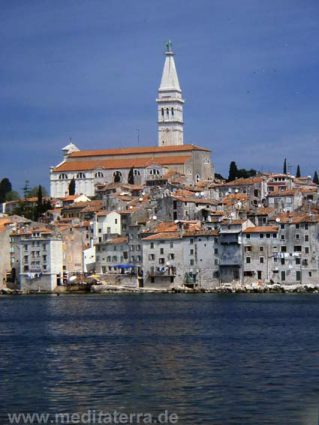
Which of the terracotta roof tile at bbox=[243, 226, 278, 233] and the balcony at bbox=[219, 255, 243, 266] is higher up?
the terracotta roof tile at bbox=[243, 226, 278, 233]

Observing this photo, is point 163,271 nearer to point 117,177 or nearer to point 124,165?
point 117,177

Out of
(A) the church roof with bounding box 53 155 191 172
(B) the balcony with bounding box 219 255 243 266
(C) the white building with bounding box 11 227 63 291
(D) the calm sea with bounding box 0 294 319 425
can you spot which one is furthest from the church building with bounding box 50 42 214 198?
(D) the calm sea with bounding box 0 294 319 425

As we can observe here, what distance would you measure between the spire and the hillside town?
27946 millimetres

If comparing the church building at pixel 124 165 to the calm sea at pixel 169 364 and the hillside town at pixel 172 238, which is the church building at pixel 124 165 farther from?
the calm sea at pixel 169 364

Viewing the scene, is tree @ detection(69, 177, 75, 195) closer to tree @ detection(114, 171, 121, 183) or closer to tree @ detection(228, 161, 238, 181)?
tree @ detection(114, 171, 121, 183)

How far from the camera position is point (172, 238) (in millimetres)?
70875

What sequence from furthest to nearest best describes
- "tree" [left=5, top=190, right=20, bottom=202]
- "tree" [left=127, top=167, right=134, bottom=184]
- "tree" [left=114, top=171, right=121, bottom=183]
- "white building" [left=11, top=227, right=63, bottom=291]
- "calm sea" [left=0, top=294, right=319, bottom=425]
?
"tree" [left=5, top=190, right=20, bottom=202] < "tree" [left=114, top=171, right=121, bottom=183] < "tree" [left=127, top=167, right=134, bottom=184] < "white building" [left=11, top=227, right=63, bottom=291] < "calm sea" [left=0, top=294, right=319, bottom=425]

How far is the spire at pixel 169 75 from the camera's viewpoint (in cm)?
12194

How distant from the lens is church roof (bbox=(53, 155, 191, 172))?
104562 millimetres

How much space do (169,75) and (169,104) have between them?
3.30m

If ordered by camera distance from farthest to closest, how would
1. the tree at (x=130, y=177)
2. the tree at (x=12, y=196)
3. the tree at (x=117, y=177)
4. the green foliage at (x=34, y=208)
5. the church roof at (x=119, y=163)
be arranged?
the tree at (x=12, y=196) → the church roof at (x=119, y=163) → the tree at (x=117, y=177) → the tree at (x=130, y=177) → the green foliage at (x=34, y=208)

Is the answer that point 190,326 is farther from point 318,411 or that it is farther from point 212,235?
point 212,235

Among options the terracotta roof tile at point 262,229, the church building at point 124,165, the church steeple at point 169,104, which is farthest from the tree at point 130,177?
the terracotta roof tile at point 262,229

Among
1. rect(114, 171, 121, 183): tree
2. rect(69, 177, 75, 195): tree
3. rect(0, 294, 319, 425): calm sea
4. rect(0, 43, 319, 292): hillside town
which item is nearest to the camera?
rect(0, 294, 319, 425): calm sea
